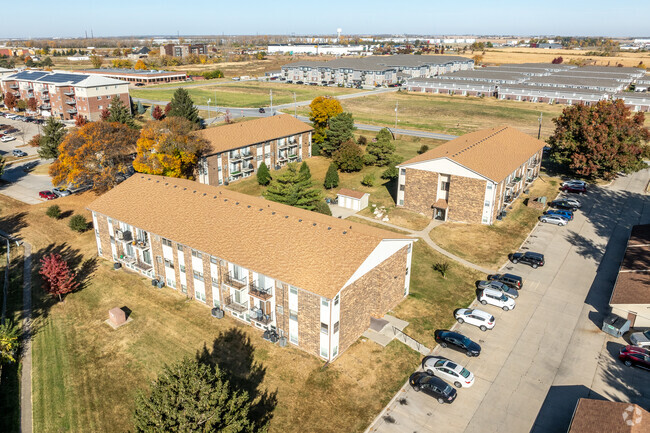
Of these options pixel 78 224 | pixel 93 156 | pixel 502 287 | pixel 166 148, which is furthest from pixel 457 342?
pixel 93 156

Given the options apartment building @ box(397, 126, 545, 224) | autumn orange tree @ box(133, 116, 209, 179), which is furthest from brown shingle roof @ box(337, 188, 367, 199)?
autumn orange tree @ box(133, 116, 209, 179)

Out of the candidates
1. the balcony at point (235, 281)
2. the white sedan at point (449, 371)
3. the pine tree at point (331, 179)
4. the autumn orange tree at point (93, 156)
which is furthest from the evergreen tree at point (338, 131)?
the white sedan at point (449, 371)

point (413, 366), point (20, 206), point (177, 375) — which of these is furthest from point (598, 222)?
point (20, 206)

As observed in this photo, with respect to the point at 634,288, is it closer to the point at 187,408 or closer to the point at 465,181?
the point at 465,181

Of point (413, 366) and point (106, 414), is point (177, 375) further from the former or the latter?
point (413, 366)

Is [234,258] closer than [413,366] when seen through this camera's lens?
No

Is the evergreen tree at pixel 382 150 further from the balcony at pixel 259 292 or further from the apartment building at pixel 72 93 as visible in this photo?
the apartment building at pixel 72 93
